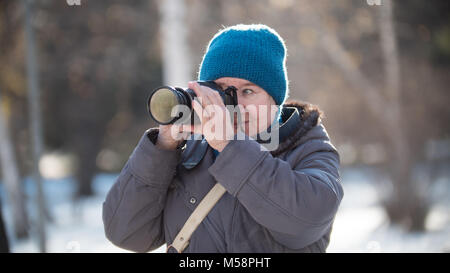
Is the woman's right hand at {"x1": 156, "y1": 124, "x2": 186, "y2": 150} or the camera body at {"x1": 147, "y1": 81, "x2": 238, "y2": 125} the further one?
the woman's right hand at {"x1": 156, "y1": 124, "x2": 186, "y2": 150}

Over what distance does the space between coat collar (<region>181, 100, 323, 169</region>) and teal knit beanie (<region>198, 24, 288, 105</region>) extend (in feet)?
0.31

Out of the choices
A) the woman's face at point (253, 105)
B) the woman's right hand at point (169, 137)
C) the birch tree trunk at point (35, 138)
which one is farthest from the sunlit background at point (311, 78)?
the woman's face at point (253, 105)

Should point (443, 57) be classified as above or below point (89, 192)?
above

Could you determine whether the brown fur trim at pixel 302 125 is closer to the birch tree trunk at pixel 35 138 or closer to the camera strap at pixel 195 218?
the camera strap at pixel 195 218

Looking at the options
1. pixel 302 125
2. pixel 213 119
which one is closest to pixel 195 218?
pixel 213 119

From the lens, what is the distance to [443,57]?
311 inches

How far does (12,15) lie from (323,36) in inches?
197

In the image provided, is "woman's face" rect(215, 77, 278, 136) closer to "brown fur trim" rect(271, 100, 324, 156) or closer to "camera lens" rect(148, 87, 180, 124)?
"brown fur trim" rect(271, 100, 324, 156)

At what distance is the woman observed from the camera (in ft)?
4.23

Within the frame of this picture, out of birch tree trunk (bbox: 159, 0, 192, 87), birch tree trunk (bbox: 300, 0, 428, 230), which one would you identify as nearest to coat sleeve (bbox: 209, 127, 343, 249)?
birch tree trunk (bbox: 159, 0, 192, 87)

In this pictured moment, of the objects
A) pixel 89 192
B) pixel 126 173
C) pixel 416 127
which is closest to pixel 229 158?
pixel 126 173

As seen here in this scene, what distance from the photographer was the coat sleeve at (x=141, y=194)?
144 cm

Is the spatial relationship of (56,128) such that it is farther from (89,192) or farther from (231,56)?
(231,56)

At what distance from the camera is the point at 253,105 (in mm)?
1522
